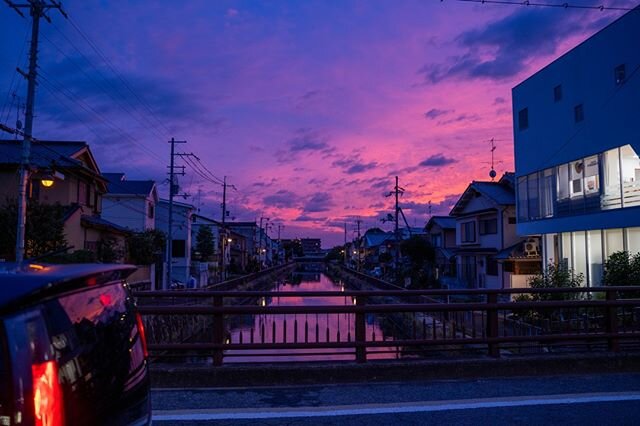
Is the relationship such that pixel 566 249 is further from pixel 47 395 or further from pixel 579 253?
pixel 47 395

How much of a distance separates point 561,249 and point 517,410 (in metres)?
21.5

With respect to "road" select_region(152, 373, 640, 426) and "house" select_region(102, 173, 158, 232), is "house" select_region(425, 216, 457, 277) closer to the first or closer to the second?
"house" select_region(102, 173, 158, 232)

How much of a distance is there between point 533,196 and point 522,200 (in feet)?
3.66

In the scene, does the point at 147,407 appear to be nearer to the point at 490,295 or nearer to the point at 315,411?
the point at 315,411

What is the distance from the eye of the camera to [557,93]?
24453 mm

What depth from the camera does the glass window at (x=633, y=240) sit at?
19672 mm

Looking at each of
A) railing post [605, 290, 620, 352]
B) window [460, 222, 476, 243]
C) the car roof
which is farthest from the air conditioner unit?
the car roof

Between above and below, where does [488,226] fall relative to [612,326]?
above

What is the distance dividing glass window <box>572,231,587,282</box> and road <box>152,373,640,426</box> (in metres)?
18.0

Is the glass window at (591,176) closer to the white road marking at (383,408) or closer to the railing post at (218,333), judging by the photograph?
the white road marking at (383,408)

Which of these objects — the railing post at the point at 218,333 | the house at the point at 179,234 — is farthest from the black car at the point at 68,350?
the house at the point at 179,234

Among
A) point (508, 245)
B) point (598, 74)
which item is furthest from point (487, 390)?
point (508, 245)

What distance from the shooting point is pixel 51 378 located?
1.95 meters

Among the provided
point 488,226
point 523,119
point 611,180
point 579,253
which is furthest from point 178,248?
point 611,180
